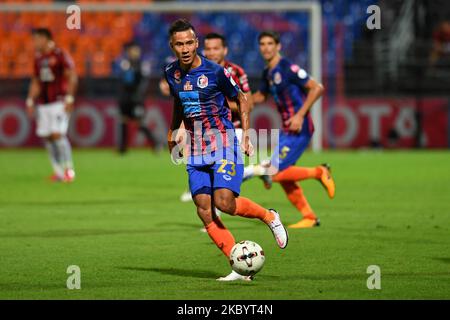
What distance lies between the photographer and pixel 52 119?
17922 mm

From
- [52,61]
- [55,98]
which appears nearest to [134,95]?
[55,98]

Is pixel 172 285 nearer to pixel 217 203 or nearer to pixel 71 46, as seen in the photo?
pixel 217 203

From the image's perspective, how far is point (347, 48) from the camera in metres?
26.9

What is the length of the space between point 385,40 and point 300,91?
16408 mm

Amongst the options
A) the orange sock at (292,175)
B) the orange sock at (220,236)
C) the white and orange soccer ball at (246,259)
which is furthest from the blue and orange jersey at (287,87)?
the white and orange soccer ball at (246,259)

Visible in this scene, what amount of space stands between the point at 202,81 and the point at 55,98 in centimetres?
1050

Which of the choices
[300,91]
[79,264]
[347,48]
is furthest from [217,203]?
[347,48]

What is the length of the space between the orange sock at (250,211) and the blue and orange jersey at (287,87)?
3.39 metres

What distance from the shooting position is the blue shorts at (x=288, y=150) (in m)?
11.4

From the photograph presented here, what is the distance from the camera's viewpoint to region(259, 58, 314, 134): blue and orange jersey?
11.4 m

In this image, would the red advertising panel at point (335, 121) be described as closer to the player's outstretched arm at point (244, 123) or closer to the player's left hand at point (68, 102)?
the player's left hand at point (68, 102)

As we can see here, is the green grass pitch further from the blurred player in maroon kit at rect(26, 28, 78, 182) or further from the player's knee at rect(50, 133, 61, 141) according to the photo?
the player's knee at rect(50, 133, 61, 141)

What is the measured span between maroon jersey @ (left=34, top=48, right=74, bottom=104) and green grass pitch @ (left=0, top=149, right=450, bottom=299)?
5.08ft
